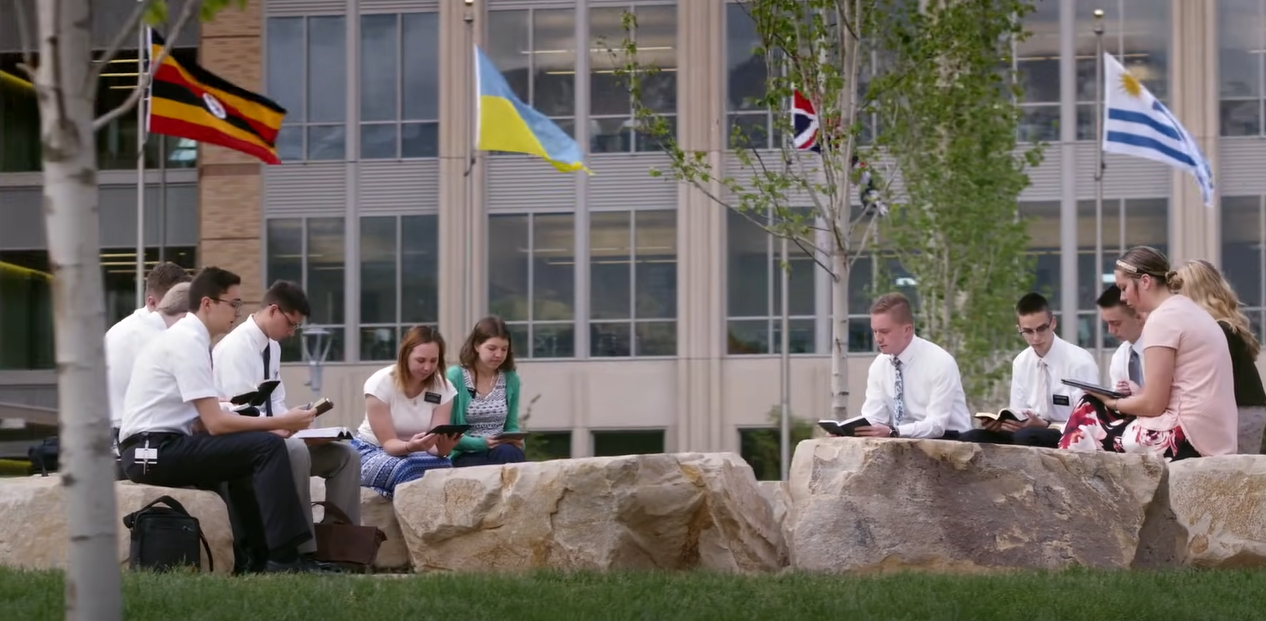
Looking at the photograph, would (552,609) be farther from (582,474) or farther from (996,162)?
(996,162)

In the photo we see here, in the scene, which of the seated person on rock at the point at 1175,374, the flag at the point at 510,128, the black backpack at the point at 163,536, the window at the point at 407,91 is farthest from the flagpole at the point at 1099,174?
the black backpack at the point at 163,536

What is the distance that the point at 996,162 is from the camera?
27672mm

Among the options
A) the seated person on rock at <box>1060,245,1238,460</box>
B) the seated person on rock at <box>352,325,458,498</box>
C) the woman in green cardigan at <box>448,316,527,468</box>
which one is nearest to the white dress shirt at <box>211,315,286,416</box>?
the seated person on rock at <box>352,325,458,498</box>

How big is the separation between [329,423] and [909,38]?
19.6 m

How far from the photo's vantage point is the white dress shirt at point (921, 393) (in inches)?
447

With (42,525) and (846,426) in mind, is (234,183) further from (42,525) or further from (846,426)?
(846,426)

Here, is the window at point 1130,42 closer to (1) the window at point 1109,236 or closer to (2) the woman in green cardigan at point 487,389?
(1) the window at point 1109,236

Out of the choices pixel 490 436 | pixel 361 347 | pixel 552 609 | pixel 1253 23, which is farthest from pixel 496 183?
pixel 552 609

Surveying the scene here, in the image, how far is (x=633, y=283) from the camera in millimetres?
36688

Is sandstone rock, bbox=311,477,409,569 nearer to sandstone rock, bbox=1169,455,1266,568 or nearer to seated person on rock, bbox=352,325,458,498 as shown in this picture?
seated person on rock, bbox=352,325,458,498

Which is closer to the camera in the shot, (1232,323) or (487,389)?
(1232,323)

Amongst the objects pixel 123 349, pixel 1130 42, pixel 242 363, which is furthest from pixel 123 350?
pixel 1130 42

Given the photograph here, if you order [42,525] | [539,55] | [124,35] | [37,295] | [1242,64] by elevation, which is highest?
[539,55]

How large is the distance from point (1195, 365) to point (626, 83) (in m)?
26.9
